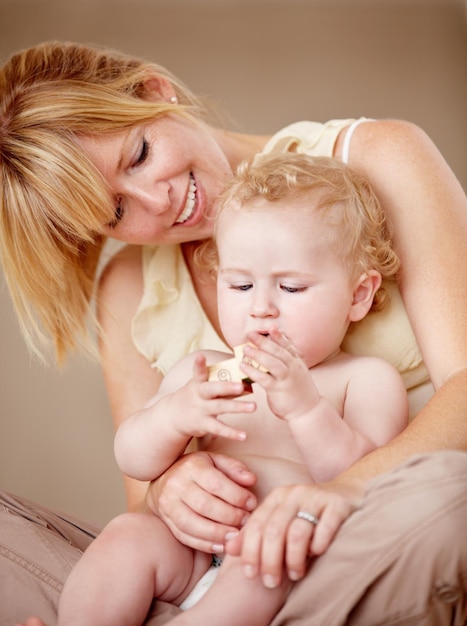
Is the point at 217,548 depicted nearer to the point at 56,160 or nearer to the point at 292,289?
the point at 292,289

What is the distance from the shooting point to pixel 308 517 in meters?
0.87

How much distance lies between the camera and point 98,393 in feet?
9.16

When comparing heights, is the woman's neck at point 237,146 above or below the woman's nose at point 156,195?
above

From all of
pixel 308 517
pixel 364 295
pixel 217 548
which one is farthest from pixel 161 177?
pixel 308 517

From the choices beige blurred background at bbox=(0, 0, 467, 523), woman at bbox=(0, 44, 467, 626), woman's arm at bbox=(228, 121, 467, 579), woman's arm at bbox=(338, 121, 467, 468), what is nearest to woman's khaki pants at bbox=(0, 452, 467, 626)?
woman at bbox=(0, 44, 467, 626)

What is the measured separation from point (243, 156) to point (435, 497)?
1095 millimetres

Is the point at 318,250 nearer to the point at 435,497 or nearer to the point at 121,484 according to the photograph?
the point at 435,497

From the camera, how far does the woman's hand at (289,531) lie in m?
0.85

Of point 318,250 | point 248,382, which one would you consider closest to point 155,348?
point 318,250

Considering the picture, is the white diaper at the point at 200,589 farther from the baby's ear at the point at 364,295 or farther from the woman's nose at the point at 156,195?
the woman's nose at the point at 156,195

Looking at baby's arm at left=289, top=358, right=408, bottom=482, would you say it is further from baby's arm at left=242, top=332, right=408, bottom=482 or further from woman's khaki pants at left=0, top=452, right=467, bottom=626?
woman's khaki pants at left=0, top=452, right=467, bottom=626

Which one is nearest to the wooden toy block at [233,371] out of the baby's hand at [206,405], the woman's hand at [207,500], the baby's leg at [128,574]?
the baby's hand at [206,405]

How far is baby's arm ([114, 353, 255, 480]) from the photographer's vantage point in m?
1.03

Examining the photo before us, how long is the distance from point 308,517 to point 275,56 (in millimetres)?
2231
